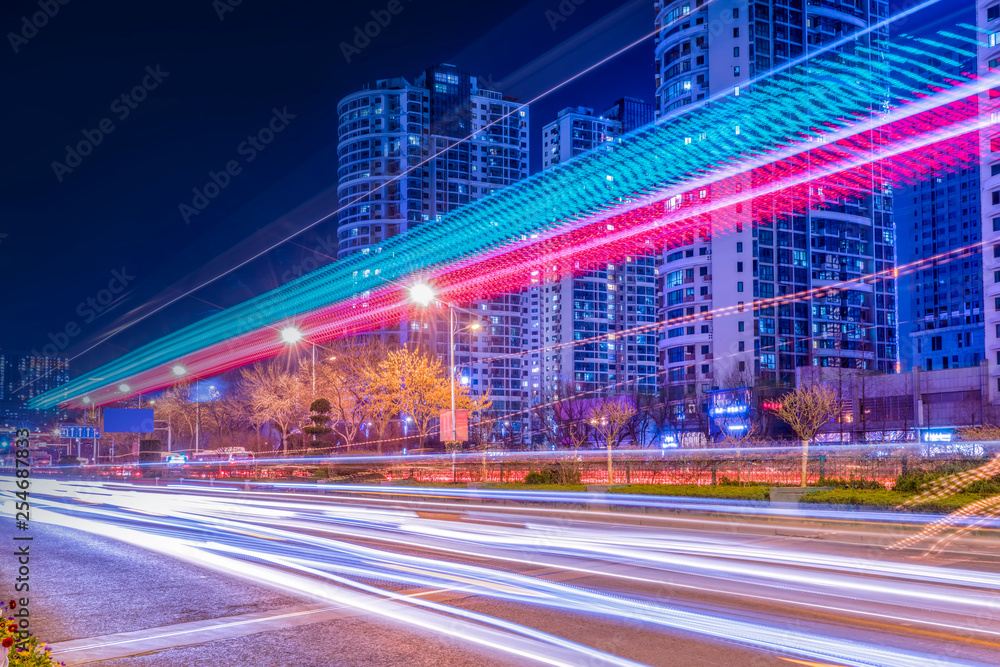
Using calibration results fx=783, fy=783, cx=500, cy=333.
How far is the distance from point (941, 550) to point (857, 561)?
2.51 meters

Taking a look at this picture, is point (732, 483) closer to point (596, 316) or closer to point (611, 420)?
point (611, 420)

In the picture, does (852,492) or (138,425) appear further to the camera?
(138,425)

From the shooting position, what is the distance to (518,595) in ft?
34.0

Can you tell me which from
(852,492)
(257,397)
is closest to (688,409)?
(257,397)

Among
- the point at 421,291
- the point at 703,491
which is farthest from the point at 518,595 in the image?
the point at 421,291

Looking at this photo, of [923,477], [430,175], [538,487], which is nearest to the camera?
[923,477]

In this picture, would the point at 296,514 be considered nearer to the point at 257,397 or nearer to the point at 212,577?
the point at 212,577

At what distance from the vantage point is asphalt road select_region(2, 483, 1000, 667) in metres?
7.71

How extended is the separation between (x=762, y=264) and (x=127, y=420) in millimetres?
69267

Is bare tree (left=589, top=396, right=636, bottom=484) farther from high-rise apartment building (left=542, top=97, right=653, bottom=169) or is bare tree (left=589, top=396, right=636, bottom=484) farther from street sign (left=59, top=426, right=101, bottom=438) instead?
high-rise apartment building (left=542, top=97, right=653, bottom=169)

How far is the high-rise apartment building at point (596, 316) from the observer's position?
145500 millimetres

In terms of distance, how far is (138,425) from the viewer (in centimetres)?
6744

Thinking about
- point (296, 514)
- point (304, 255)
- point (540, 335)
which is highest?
point (304, 255)

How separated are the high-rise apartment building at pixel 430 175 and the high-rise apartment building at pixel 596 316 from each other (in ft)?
24.3
